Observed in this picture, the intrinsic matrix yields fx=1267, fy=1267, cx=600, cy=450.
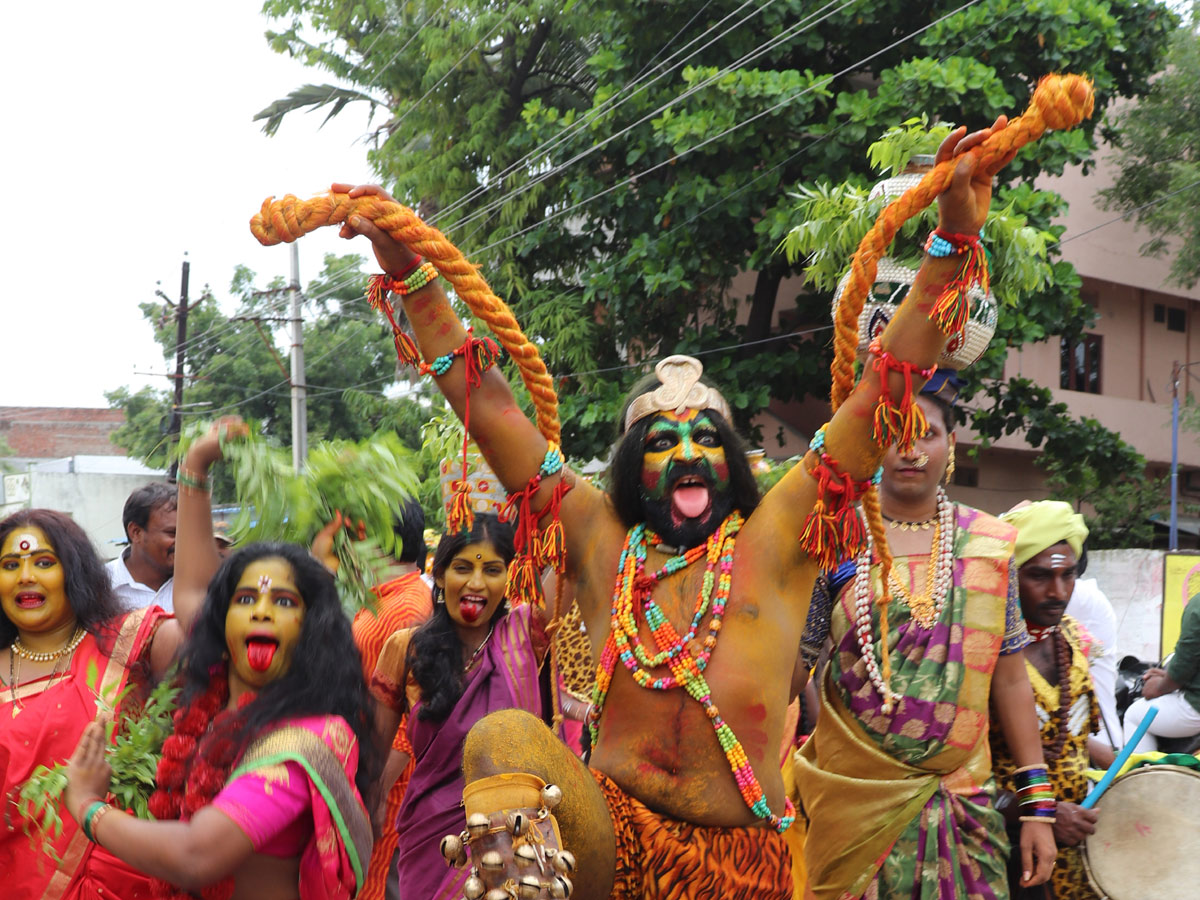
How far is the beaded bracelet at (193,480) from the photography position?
3.89 meters

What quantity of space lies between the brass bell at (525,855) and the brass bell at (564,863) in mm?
58

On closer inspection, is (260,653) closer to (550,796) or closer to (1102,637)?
(550,796)

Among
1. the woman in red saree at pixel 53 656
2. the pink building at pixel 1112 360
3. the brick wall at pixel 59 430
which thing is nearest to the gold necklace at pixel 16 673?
the woman in red saree at pixel 53 656

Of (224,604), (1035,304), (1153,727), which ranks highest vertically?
(1035,304)

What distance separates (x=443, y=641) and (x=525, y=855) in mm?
2267

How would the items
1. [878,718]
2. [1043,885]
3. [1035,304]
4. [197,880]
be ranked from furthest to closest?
[1035,304], [1043,885], [878,718], [197,880]

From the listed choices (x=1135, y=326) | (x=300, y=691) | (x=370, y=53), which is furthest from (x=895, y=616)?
(x=1135, y=326)

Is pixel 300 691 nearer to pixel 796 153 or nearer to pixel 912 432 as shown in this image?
pixel 912 432

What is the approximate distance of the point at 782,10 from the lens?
39.1 feet

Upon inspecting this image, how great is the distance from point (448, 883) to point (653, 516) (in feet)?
5.91

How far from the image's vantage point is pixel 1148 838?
14.3ft

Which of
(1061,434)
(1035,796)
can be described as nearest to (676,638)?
(1035,796)

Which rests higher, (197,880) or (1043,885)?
(197,880)

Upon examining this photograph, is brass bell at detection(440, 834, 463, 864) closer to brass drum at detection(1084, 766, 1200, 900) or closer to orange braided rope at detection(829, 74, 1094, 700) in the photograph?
orange braided rope at detection(829, 74, 1094, 700)
